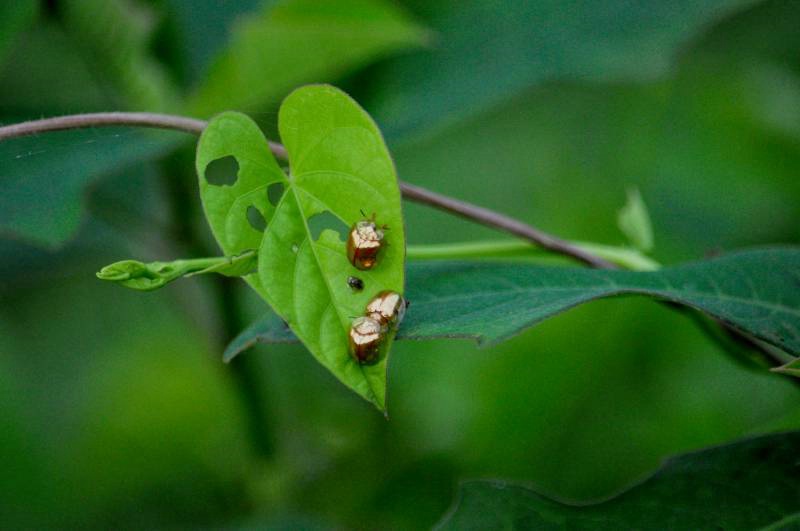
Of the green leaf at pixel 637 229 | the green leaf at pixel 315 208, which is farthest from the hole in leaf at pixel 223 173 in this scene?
the green leaf at pixel 315 208

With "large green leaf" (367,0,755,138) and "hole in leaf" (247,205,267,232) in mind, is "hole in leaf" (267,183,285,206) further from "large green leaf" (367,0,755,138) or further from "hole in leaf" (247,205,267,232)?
"large green leaf" (367,0,755,138)

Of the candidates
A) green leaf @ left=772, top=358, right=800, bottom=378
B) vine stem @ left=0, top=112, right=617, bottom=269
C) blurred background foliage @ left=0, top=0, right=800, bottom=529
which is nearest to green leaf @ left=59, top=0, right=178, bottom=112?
blurred background foliage @ left=0, top=0, right=800, bottom=529

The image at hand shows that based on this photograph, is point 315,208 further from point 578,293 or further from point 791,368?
point 791,368

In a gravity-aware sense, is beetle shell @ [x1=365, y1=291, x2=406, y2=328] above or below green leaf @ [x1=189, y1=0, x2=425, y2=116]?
above

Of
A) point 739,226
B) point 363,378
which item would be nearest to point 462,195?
point 739,226

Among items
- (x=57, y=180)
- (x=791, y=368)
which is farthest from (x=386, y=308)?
(x=57, y=180)

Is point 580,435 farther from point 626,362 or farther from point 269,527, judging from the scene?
point 269,527

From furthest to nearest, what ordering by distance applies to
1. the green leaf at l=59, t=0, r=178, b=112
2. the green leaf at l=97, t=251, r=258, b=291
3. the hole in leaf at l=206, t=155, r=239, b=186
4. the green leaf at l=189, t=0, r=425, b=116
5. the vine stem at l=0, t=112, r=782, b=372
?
the hole in leaf at l=206, t=155, r=239, b=186
the green leaf at l=59, t=0, r=178, b=112
the green leaf at l=189, t=0, r=425, b=116
the vine stem at l=0, t=112, r=782, b=372
the green leaf at l=97, t=251, r=258, b=291
